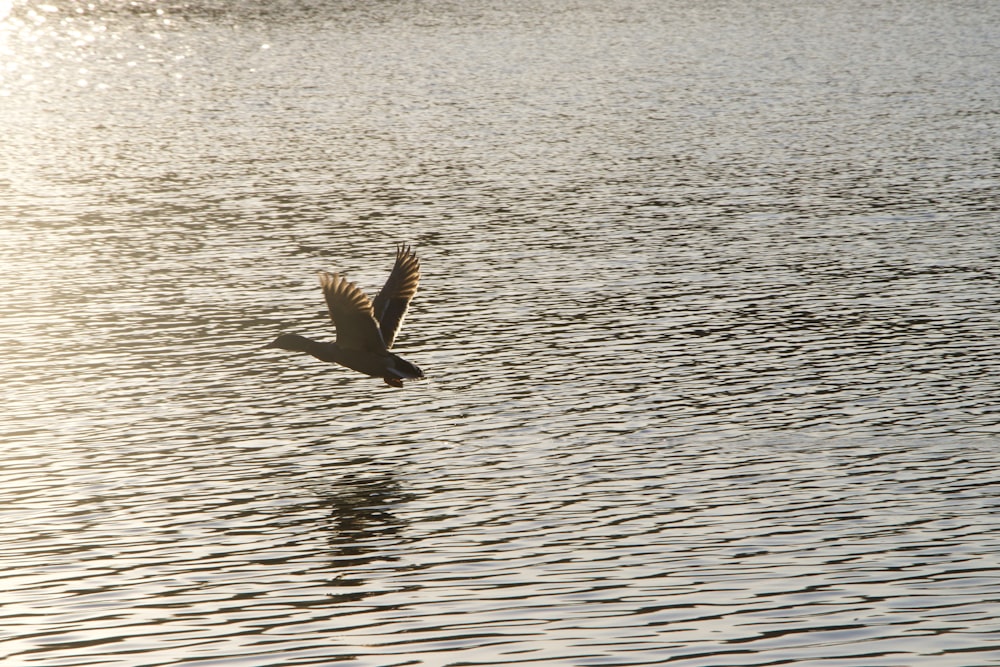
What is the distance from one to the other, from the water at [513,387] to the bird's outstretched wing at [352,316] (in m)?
1.38

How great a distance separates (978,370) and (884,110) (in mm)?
28896

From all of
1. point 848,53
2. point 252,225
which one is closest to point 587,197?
point 252,225

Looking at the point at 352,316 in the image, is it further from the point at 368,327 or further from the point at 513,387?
the point at 513,387

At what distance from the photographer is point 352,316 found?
18922 millimetres

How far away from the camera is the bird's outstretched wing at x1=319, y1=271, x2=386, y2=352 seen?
1856cm

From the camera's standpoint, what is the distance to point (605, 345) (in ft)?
81.3

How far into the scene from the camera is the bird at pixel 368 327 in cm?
1873

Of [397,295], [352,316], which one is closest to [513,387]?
[397,295]

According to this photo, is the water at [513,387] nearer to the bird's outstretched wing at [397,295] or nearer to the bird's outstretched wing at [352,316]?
the bird's outstretched wing at [352,316]

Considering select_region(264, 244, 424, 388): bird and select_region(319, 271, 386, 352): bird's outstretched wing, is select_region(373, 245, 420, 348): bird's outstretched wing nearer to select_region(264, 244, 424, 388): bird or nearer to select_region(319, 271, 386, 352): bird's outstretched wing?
select_region(264, 244, 424, 388): bird

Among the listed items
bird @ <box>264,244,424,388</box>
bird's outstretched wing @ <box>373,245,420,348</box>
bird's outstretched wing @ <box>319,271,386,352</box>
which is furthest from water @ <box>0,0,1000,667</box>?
bird's outstretched wing @ <box>373,245,420,348</box>

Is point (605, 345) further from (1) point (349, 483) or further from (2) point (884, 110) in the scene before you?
(2) point (884, 110)

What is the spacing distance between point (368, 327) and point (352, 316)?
0.26 m

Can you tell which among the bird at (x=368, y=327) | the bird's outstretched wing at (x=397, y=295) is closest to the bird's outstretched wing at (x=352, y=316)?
the bird at (x=368, y=327)
